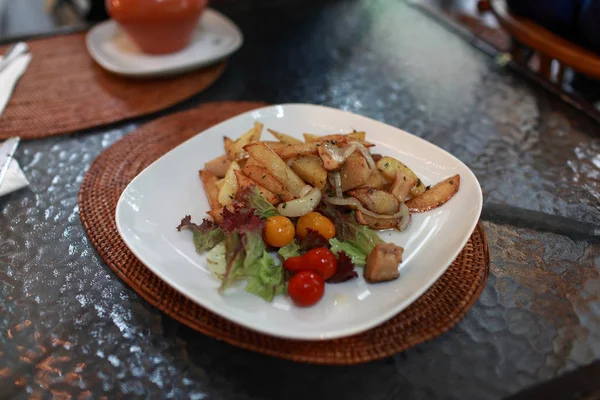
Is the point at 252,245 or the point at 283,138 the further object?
the point at 283,138

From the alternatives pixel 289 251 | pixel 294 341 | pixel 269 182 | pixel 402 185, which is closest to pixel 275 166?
pixel 269 182

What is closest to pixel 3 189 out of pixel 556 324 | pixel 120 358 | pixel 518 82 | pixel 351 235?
pixel 120 358

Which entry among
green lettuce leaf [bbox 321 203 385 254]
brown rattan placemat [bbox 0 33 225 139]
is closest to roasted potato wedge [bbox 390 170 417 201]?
green lettuce leaf [bbox 321 203 385 254]

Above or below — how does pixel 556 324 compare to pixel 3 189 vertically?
below

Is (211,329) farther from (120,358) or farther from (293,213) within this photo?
(293,213)

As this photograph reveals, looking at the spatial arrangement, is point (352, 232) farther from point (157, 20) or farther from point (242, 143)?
point (157, 20)

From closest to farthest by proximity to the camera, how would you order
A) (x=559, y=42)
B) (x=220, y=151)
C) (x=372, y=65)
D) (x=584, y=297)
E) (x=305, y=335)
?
(x=305, y=335) < (x=584, y=297) < (x=220, y=151) < (x=559, y=42) < (x=372, y=65)

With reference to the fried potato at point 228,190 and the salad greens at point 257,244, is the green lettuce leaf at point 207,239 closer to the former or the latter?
the salad greens at point 257,244
